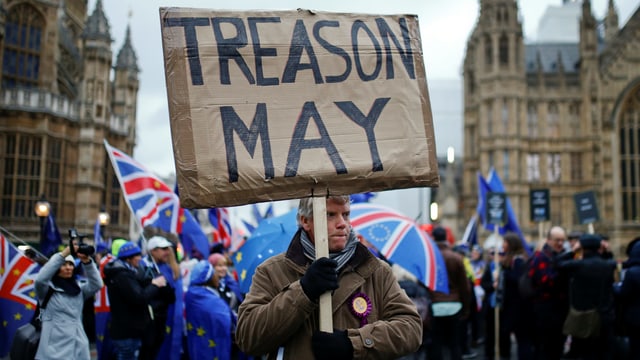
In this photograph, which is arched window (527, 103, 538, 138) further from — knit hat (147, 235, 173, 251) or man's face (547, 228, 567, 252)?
knit hat (147, 235, 173, 251)

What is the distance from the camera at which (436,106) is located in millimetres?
72062

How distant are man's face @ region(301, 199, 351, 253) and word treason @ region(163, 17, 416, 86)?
645mm

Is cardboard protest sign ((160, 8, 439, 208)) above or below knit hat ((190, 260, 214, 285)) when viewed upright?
above

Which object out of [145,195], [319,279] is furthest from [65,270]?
[319,279]

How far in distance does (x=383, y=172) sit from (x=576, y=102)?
168ft

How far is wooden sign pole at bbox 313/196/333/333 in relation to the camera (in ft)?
10.5

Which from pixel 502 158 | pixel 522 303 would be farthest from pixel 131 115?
pixel 522 303

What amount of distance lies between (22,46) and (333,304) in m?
31.2

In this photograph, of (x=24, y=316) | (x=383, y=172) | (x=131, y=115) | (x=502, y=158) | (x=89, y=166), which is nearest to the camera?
(x=383, y=172)

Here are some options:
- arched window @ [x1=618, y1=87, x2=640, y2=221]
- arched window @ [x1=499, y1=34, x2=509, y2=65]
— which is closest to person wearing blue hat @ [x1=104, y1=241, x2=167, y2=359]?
arched window @ [x1=618, y1=87, x2=640, y2=221]

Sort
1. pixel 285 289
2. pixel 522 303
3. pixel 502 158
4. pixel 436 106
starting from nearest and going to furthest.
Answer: pixel 285 289
pixel 522 303
pixel 502 158
pixel 436 106

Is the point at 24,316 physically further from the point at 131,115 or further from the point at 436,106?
the point at 436,106

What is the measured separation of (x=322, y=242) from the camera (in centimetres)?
330

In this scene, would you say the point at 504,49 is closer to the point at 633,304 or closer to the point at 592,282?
the point at 592,282
